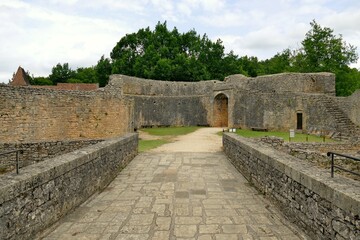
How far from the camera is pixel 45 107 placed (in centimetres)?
1454

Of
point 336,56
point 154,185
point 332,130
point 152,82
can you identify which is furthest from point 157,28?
point 154,185

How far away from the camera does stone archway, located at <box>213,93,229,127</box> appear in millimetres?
30347

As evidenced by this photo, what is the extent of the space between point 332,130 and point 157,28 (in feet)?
111

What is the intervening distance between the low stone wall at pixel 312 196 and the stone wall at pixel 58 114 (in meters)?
11.4

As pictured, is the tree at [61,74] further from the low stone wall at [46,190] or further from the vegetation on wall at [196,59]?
the low stone wall at [46,190]

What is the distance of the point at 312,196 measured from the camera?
4230 mm

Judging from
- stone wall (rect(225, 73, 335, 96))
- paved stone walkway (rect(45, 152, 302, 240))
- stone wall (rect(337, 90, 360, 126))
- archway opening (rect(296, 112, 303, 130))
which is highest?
stone wall (rect(225, 73, 335, 96))

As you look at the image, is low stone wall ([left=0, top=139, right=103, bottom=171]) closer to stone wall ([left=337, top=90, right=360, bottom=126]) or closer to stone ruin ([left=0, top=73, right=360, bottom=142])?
stone ruin ([left=0, top=73, right=360, bottom=142])

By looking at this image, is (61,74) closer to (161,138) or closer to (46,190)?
(161,138)

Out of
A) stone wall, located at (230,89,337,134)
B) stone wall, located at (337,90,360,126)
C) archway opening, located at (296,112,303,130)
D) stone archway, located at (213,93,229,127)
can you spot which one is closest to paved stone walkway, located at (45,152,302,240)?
stone wall, located at (230,89,337,134)

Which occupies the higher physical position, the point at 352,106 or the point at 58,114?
the point at 352,106

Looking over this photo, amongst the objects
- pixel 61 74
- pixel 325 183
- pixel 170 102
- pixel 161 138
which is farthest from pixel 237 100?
pixel 61 74

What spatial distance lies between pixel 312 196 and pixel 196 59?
1665 inches

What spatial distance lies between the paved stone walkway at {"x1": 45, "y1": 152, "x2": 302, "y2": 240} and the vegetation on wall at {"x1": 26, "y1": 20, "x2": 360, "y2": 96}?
109 ft
